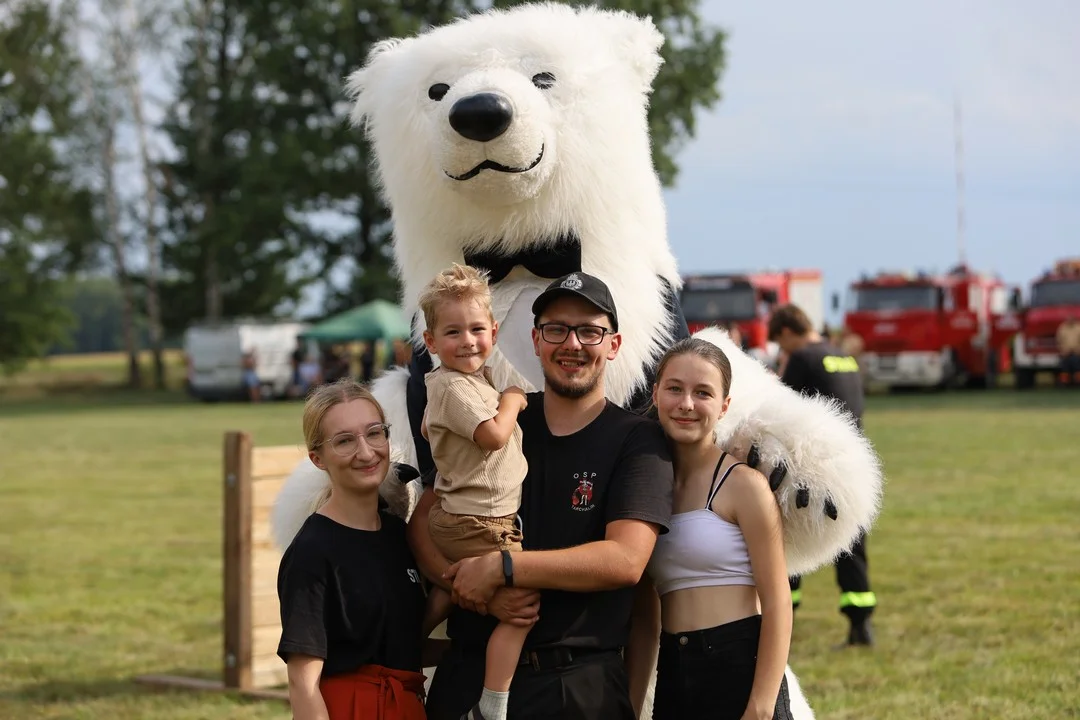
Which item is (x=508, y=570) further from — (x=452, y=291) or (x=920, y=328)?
(x=920, y=328)

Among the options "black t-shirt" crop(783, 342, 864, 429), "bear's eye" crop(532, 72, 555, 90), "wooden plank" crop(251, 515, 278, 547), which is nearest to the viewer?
"bear's eye" crop(532, 72, 555, 90)

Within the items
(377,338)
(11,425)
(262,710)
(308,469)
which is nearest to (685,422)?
(308,469)

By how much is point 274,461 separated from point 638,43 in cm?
307

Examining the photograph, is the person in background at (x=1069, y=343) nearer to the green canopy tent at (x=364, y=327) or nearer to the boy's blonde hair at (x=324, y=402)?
the green canopy tent at (x=364, y=327)

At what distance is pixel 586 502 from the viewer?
113 inches

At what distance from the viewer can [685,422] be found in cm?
297

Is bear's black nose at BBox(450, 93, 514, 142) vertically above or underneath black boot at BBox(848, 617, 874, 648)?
above

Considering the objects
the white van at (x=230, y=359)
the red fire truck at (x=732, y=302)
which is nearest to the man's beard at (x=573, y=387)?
the red fire truck at (x=732, y=302)

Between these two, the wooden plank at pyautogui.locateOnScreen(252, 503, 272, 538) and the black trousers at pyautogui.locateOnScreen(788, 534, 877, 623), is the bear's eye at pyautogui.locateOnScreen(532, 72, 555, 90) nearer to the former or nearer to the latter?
the wooden plank at pyautogui.locateOnScreen(252, 503, 272, 538)

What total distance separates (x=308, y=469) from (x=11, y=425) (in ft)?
73.0

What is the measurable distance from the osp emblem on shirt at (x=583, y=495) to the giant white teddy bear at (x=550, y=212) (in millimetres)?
491

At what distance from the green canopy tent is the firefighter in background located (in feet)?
73.0

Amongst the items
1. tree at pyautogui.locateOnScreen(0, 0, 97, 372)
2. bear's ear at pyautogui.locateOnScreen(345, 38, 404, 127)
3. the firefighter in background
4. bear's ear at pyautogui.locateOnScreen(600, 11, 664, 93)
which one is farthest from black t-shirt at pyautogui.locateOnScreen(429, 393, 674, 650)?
tree at pyautogui.locateOnScreen(0, 0, 97, 372)

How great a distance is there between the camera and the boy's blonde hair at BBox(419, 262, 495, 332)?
285 centimetres
